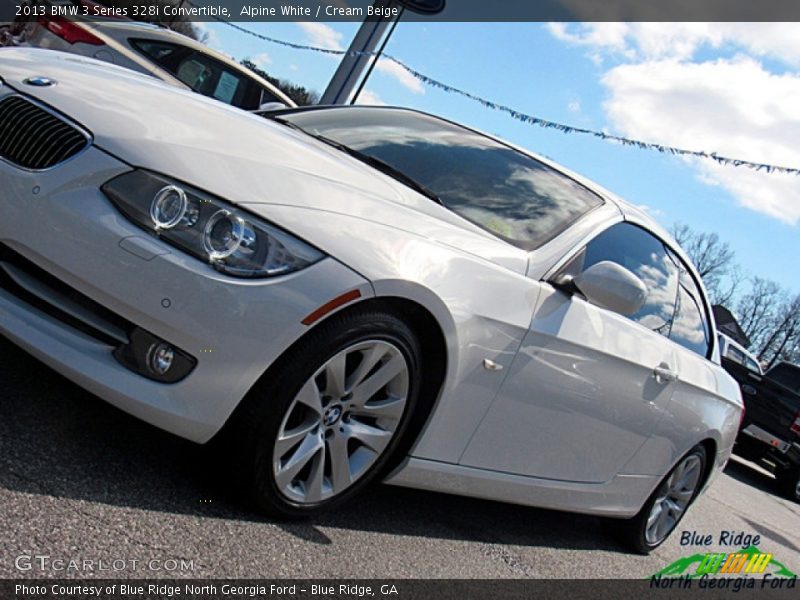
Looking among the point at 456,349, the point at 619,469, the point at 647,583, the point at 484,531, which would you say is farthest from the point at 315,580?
the point at 647,583

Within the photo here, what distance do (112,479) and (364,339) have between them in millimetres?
850

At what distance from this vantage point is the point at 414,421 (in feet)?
9.75

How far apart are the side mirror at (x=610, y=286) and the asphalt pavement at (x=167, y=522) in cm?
111

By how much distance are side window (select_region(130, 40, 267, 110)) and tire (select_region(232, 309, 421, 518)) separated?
629 cm

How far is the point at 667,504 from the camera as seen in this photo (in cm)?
461

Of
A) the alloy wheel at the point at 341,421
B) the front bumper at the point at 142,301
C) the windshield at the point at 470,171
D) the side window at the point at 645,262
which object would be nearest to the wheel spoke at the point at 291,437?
the alloy wheel at the point at 341,421

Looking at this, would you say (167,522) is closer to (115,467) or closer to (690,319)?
(115,467)

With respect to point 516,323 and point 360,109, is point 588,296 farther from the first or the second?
point 360,109

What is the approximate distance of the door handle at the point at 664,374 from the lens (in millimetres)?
3873

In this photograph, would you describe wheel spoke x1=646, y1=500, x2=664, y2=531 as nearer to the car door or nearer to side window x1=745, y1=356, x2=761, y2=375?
the car door

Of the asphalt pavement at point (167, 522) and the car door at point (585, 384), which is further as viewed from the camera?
the car door at point (585, 384)

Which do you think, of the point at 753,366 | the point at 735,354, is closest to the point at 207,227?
the point at 735,354

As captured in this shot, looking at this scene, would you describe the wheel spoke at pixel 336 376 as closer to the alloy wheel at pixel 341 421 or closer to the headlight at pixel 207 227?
the alloy wheel at pixel 341 421

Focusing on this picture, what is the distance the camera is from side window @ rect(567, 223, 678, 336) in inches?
144
